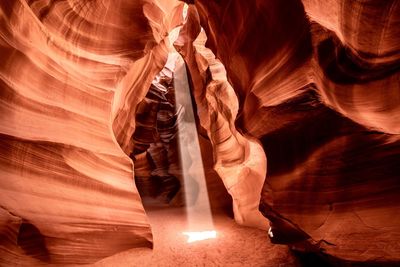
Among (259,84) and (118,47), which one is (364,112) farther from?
(118,47)

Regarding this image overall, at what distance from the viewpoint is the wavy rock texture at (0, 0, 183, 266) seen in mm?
3184

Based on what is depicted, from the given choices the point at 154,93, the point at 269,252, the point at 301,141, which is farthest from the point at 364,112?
the point at 154,93

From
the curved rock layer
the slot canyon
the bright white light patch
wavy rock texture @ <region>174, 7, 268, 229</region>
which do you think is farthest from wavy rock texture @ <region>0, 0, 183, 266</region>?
wavy rock texture @ <region>174, 7, 268, 229</region>

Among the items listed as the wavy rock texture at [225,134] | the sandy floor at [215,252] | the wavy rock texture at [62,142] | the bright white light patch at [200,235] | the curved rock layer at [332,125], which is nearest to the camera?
the curved rock layer at [332,125]

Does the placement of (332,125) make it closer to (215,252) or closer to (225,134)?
(215,252)

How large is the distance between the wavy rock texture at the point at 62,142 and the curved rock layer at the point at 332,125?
216cm

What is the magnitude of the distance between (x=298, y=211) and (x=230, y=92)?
4.77m

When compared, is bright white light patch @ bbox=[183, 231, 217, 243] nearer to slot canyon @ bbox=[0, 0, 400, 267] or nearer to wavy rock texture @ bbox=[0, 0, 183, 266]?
slot canyon @ bbox=[0, 0, 400, 267]

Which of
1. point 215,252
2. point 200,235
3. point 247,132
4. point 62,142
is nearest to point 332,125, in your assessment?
point 247,132

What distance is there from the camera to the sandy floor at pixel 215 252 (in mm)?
4309

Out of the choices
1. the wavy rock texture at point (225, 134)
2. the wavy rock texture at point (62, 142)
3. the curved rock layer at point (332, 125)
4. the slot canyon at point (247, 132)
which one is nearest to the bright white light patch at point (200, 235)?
the slot canyon at point (247, 132)

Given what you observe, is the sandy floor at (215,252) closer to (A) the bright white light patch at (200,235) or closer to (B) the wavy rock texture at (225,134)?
(A) the bright white light patch at (200,235)

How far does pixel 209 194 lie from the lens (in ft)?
35.7

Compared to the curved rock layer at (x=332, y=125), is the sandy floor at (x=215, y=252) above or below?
below
